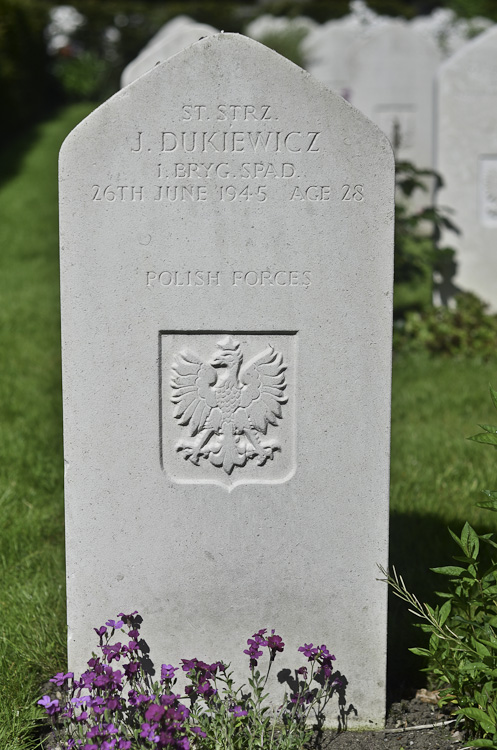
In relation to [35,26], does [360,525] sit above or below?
below

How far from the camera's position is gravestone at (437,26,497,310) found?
20.6ft

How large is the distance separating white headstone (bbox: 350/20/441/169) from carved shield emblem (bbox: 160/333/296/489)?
703 centimetres

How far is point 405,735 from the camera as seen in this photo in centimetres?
256

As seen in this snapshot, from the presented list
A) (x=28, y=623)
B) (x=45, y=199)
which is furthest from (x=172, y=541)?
(x=45, y=199)

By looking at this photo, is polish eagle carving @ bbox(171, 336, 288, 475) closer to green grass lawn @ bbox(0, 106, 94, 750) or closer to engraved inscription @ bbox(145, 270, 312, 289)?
engraved inscription @ bbox(145, 270, 312, 289)

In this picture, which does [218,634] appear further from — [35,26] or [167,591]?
[35,26]

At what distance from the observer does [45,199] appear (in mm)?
9906

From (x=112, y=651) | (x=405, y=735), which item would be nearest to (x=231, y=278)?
(x=112, y=651)

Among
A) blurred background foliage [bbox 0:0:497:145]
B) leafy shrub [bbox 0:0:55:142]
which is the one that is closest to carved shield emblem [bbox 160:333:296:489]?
leafy shrub [bbox 0:0:55:142]

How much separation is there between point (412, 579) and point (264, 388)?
3.89 feet

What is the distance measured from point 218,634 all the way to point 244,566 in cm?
21

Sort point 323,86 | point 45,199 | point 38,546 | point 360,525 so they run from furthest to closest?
point 45,199
point 38,546
point 360,525
point 323,86

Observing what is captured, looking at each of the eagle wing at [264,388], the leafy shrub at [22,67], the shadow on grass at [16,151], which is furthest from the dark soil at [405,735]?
the leafy shrub at [22,67]

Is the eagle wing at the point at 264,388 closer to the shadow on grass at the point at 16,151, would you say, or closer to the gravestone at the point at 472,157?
the gravestone at the point at 472,157
